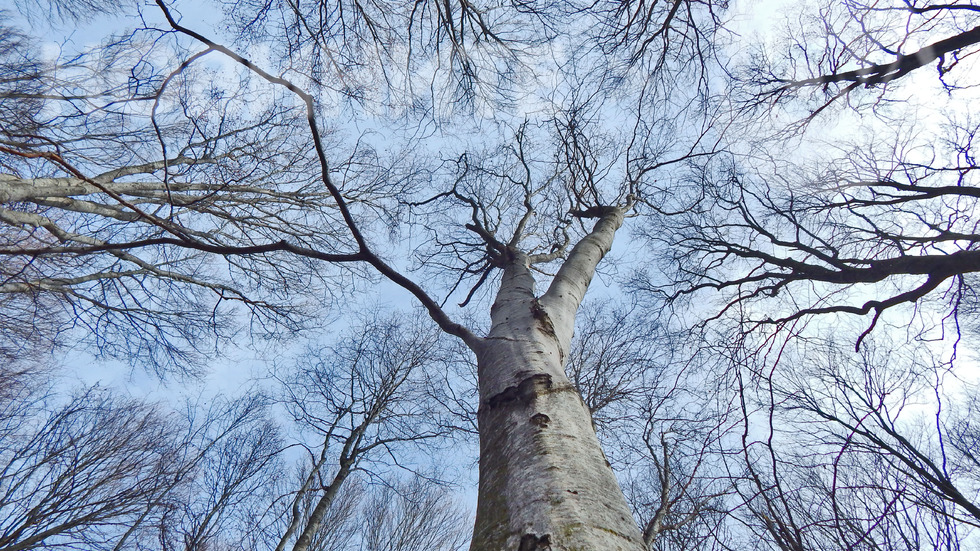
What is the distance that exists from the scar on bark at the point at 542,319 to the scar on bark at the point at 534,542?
4.03ft

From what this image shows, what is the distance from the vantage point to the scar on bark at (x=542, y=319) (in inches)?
85.1

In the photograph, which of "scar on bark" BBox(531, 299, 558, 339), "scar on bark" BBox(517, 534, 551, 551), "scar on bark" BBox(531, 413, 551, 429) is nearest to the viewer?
"scar on bark" BBox(517, 534, 551, 551)

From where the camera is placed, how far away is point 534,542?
3.07ft

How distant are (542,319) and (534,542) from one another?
1.35 m

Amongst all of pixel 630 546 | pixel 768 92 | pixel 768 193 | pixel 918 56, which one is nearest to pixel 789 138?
pixel 768 92

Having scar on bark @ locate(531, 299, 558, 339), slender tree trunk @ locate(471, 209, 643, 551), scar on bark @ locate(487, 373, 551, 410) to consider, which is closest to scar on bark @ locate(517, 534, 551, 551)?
slender tree trunk @ locate(471, 209, 643, 551)

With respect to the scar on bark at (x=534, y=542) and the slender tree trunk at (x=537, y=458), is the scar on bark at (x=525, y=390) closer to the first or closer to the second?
the slender tree trunk at (x=537, y=458)

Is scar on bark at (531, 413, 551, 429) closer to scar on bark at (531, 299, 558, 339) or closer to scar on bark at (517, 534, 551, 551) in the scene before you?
scar on bark at (517, 534, 551, 551)

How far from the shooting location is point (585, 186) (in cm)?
497

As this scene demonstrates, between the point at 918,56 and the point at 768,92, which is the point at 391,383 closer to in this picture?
the point at 768,92

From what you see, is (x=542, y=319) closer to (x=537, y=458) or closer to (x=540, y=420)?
(x=540, y=420)

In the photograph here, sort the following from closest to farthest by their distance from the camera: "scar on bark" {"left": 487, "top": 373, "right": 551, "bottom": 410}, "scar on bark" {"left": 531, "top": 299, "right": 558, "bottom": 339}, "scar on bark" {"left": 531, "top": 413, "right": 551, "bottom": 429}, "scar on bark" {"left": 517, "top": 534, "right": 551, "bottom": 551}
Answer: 1. "scar on bark" {"left": 517, "top": 534, "right": 551, "bottom": 551}
2. "scar on bark" {"left": 531, "top": 413, "right": 551, "bottom": 429}
3. "scar on bark" {"left": 487, "top": 373, "right": 551, "bottom": 410}
4. "scar on bark" {"left": 531, "top": 299, "right": 558, "bottom": 339}

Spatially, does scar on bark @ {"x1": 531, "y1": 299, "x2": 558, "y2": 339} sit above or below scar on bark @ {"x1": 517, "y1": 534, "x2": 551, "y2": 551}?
above

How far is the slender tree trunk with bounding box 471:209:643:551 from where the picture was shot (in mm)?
976
